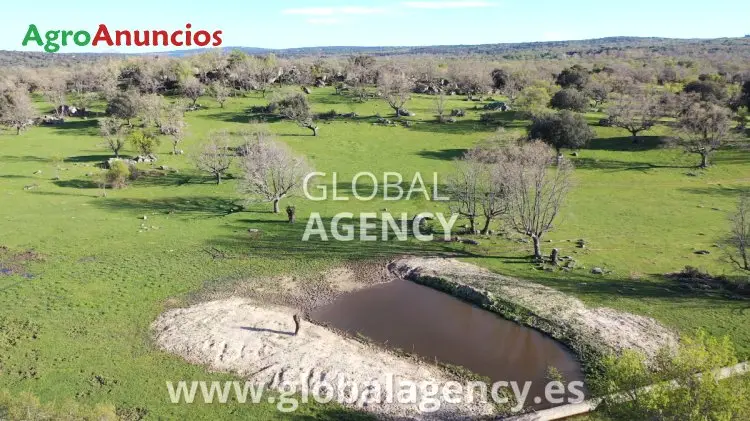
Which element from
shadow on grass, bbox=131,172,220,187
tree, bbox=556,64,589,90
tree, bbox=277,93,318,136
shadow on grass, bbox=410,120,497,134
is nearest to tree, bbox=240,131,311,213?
shadow on grass, bbox=131,172,220,187

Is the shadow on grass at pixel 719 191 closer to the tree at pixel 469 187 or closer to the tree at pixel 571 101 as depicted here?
the tree at pixel 469 187

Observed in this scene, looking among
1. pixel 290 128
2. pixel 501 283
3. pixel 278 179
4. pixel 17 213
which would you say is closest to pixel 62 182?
pixel 17 213

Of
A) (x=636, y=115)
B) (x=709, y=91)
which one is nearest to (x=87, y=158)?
(x=636, y=115)

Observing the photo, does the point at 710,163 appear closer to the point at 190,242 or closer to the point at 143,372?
the point at 190,242

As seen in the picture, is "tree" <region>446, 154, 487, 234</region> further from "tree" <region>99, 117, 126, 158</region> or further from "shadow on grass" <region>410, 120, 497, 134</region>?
"tree" <region>99, 117, 126, 158</region>

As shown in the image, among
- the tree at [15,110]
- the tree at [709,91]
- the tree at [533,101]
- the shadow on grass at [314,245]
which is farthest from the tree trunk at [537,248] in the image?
the tree at [15,110]

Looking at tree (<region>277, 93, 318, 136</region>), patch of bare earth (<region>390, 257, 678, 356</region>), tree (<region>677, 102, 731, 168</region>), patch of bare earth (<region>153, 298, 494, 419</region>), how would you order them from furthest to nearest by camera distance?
1. tree (<region>277, 93, 318, 136</region>)
2. tree (<region>677, 102, 731, 168</region>)
3. patch of bare earth (<region>390, 257, 678, 356</region>)
4. patch of bare earth (<region>153, 298, 494, 419</region>)
